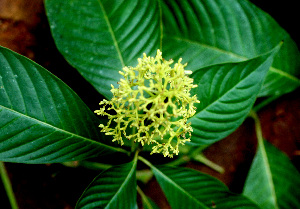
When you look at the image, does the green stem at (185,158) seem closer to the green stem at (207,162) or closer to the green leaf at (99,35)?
the green stem at (207,162)

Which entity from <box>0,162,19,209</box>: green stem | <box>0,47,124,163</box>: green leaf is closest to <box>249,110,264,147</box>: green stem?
<box>0,47,124,163</box>: green leaf

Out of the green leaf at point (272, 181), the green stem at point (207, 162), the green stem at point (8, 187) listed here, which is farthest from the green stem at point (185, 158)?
the green stem at point (8, 187)

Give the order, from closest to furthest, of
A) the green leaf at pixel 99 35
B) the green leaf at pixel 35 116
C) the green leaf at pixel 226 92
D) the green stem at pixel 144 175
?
the green leaf at pixel 35 116 → the green leaf at pixel 226 92 → the green leaf at pixel 99 35 → the green stem at pixel 144 175

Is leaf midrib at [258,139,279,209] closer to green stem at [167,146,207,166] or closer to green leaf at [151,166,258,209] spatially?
green stem at [167,146,207,166]

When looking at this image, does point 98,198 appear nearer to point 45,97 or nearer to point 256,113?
point 45,97

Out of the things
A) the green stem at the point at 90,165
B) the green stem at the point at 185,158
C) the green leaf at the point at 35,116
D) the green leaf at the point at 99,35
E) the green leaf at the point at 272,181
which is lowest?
the green leaf at the point at 272,181

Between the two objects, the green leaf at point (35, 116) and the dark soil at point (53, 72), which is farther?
the dark soil at point (53, 72)

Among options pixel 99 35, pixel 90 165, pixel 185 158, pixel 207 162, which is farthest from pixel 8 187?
pixel 207 162
